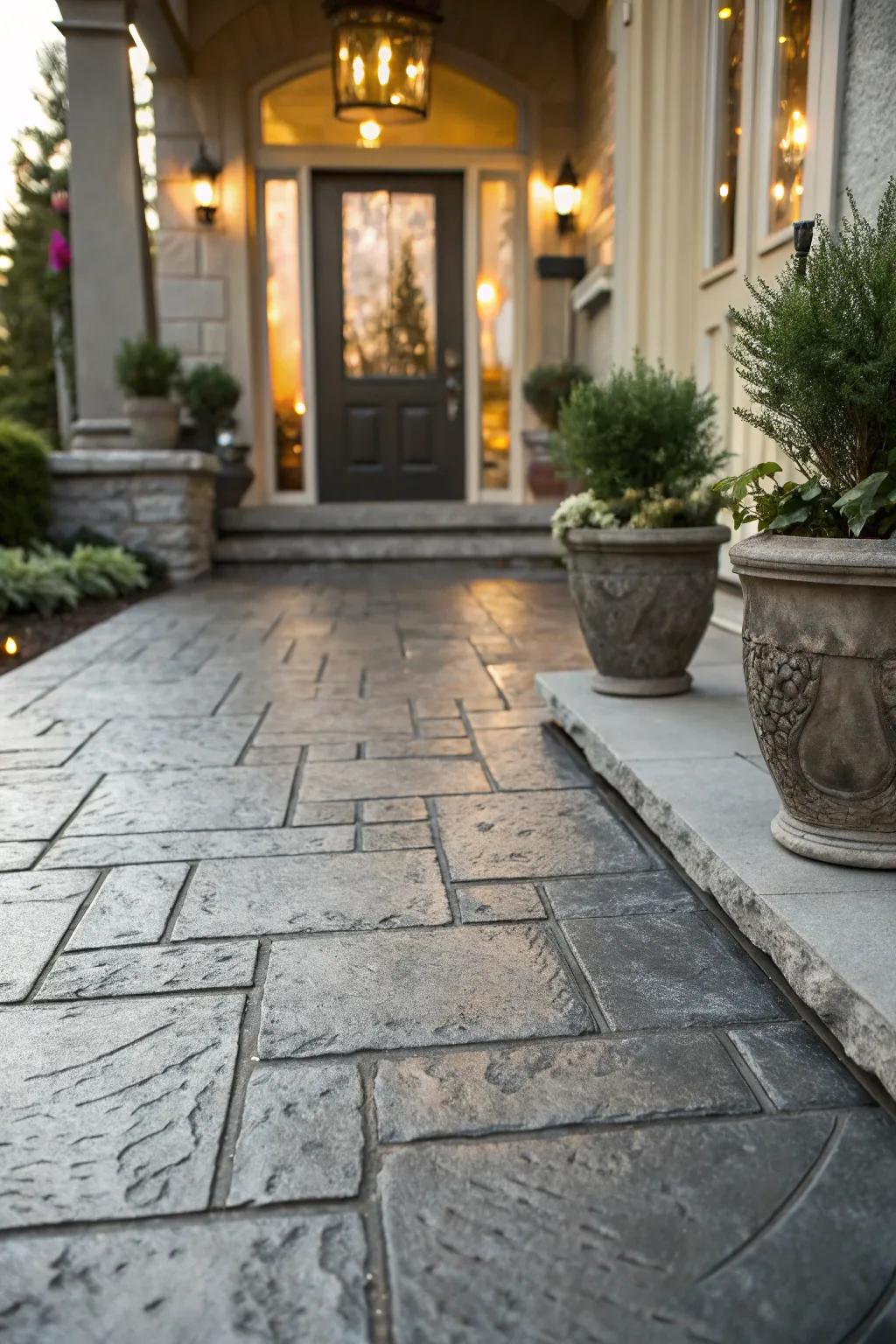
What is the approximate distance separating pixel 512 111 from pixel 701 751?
7383mm

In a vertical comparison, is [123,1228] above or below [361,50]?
below

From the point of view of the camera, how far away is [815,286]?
165cm

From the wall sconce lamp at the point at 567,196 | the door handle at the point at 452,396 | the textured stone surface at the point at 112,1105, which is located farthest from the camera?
the door handle at the point at 452,396

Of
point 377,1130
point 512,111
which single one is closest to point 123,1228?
point 377,1130

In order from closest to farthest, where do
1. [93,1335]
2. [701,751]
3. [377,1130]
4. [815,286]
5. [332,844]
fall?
1. [93,1335]
2. [377,1130]
3. [815,286]
4. [332,844]
5. [701,751]

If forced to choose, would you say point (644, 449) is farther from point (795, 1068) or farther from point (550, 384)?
point (550, 384)

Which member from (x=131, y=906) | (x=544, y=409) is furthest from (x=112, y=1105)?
(x=544, y=409)

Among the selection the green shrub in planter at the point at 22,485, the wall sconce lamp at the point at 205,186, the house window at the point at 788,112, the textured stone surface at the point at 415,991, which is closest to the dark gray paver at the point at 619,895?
the textured stone surface at the point at 415,991

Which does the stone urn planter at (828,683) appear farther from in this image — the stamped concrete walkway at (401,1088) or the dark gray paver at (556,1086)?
the dark gray paver at (556,1086)

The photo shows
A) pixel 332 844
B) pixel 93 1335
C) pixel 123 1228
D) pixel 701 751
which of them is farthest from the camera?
pixel 701 751

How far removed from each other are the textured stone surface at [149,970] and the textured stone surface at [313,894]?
2.8 inches

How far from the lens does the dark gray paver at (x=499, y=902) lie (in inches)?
72.2

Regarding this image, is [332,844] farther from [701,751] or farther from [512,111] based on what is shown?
[512,111]

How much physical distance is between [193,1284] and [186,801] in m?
1.54
